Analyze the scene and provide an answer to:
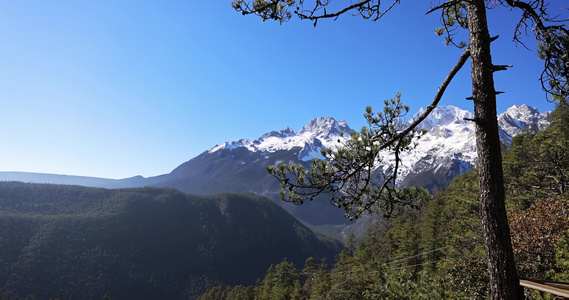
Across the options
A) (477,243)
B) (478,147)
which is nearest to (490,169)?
(478,147)

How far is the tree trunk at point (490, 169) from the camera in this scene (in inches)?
146

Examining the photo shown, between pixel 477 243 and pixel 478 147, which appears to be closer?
pixel 478 147

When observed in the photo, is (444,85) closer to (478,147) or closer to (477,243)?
(478,147)

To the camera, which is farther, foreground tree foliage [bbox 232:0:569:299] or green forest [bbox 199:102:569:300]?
green forest [bbox 199:102:569:300]

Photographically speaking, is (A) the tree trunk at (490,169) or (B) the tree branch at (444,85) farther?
(B) the tree branch at (444,85)

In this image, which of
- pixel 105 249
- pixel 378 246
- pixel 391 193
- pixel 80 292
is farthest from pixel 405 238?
pixel 105 249

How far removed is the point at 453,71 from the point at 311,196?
287cm

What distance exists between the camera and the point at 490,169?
3939 mm

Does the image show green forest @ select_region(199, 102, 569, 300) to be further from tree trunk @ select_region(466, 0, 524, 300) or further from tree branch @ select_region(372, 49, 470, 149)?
tree branch @ select_region(372, 49, 470, 149)

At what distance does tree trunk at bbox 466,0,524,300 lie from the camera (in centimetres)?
371

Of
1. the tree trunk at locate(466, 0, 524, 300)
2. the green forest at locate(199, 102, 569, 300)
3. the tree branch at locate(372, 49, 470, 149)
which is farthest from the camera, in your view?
the green forest at locate(199, 102, 569, 300)

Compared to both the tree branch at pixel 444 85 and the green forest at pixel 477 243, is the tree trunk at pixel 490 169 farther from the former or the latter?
the green forest at pixel 477 243

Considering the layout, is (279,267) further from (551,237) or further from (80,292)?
(80,292)

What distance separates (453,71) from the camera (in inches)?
175
